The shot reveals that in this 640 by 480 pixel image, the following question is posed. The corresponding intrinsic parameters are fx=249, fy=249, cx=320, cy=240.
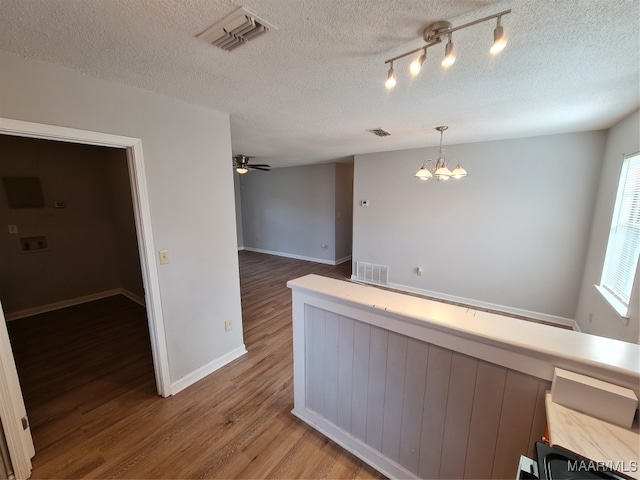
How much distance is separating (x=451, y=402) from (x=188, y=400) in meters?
2.00

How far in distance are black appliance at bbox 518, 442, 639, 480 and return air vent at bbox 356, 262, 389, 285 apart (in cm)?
389

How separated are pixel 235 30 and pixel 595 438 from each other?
2.06m

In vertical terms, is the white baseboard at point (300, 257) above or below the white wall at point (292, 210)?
below

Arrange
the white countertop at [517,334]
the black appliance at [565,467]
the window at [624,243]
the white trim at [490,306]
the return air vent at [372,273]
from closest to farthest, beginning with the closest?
1. the black appliance at [565,467]
2. the white countertop at [517,334]
3. the window at [624,243]
4. the white trim at [490,306]
5. the return air vent at [372,273]

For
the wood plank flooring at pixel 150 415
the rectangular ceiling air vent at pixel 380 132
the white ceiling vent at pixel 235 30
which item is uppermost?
the rectangular ceiling air vent at pixel 380 132

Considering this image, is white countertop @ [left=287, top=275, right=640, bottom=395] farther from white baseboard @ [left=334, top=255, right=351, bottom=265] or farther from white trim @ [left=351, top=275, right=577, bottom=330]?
white baseboard @ [left=334, top=255, right=351, bottom=265]

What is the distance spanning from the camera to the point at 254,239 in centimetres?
766

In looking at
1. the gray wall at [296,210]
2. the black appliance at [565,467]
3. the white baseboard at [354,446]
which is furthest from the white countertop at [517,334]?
the gray wall at [296,210]

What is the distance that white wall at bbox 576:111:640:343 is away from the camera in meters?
1.96

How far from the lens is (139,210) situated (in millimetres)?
1823

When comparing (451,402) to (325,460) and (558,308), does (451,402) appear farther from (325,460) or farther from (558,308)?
(558,308)

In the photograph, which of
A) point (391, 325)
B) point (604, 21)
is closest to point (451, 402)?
point (391, 325)

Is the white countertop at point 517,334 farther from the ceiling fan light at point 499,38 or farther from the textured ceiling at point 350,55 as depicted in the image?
the textured ceiling at point 350,55

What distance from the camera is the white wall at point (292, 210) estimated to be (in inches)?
241
